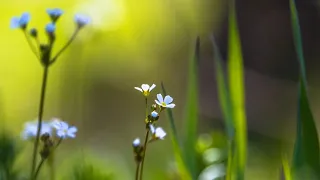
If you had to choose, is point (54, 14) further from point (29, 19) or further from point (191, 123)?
point (191, 123)

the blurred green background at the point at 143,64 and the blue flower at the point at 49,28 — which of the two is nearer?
the blue flower at the point at 49,28

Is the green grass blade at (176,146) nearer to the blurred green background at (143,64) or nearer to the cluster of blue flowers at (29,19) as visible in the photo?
the cluster of blue flowers at (29,19)

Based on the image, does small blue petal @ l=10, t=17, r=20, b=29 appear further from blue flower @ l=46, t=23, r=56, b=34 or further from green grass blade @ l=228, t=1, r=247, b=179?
green grass blade @ l=228, t=1, r=247, b=179

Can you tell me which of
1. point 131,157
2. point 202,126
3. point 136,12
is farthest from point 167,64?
point 131,157

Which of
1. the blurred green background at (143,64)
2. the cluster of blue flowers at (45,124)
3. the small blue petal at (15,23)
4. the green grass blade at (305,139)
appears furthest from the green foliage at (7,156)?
the blurred green background at (143,64)

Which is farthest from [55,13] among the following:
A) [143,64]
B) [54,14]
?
[143,64]
